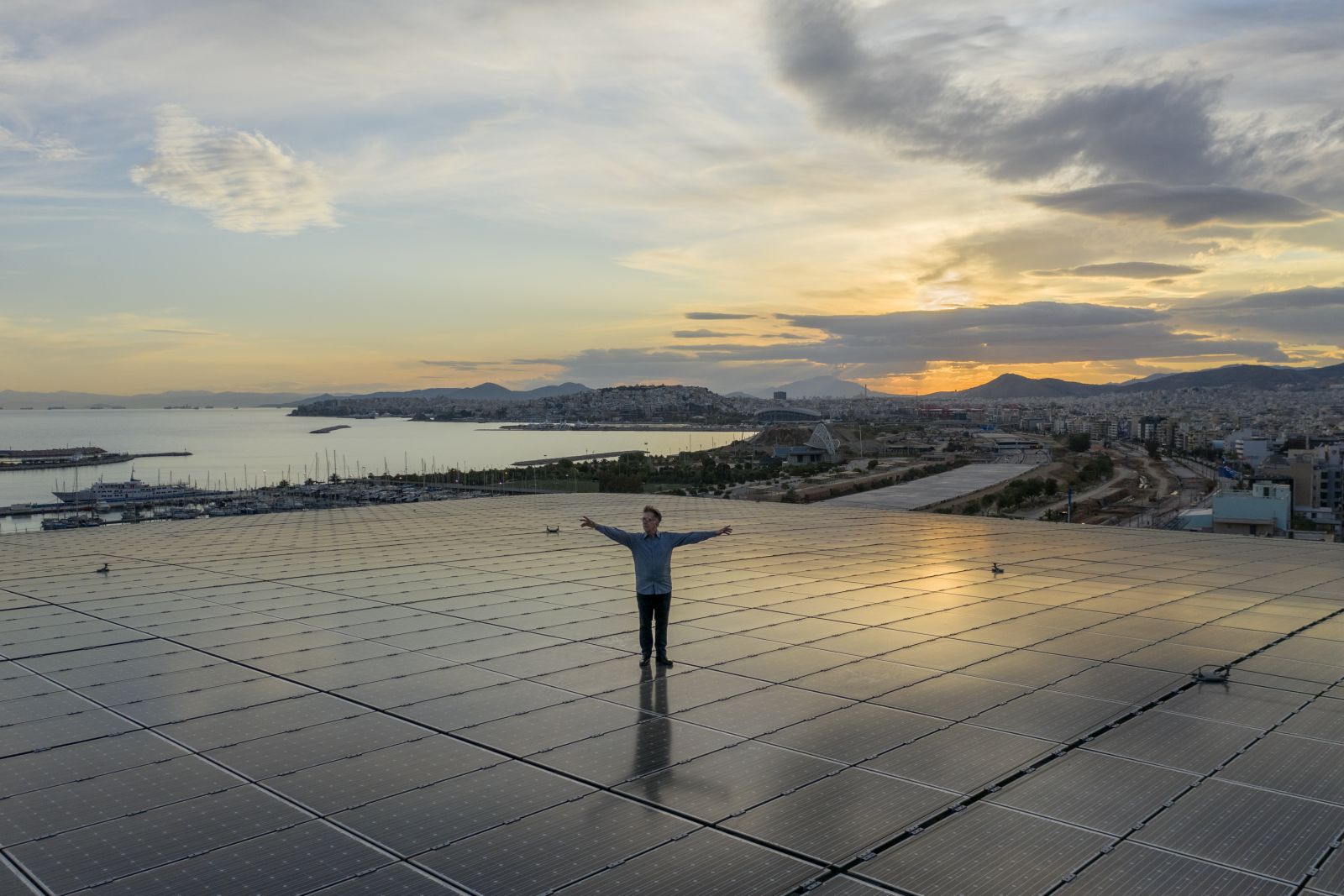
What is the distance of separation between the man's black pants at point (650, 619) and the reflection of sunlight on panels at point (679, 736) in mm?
277

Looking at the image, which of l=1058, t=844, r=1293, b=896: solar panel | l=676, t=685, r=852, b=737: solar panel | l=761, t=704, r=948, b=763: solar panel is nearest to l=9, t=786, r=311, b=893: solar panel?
l=676, t=685, r=852, b=737: solar panel

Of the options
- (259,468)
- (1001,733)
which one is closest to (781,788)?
(1001,733)

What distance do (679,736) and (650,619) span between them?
7.41 ft

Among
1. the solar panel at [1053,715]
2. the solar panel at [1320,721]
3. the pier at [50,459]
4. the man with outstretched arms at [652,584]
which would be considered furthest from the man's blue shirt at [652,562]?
the pier at [50,459]

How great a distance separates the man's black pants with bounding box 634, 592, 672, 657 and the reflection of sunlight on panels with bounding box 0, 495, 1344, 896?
0.28 meters

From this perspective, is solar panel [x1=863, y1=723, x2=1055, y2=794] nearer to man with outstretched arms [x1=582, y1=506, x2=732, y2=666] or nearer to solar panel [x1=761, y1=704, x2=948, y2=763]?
solar panel [x1=761, y1=704, x2=948, y2=763]

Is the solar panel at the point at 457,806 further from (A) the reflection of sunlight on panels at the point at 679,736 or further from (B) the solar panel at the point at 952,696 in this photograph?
(B) the solar panel at the point at 952,696

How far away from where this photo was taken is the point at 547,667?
9281 millimetres

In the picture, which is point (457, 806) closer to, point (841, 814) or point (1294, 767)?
point (841, 814)

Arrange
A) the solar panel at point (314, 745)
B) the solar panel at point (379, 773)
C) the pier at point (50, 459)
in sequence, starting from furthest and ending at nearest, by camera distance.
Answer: the pier at point (50, 459)
the solar panel at point (314, 745)
the solar panel at point (379, 773)

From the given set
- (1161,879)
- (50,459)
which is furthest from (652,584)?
(50,459)

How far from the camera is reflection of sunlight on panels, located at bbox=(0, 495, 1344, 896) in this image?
202 inches

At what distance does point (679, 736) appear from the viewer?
7.18 metres

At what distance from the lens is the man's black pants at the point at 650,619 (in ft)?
30.5
